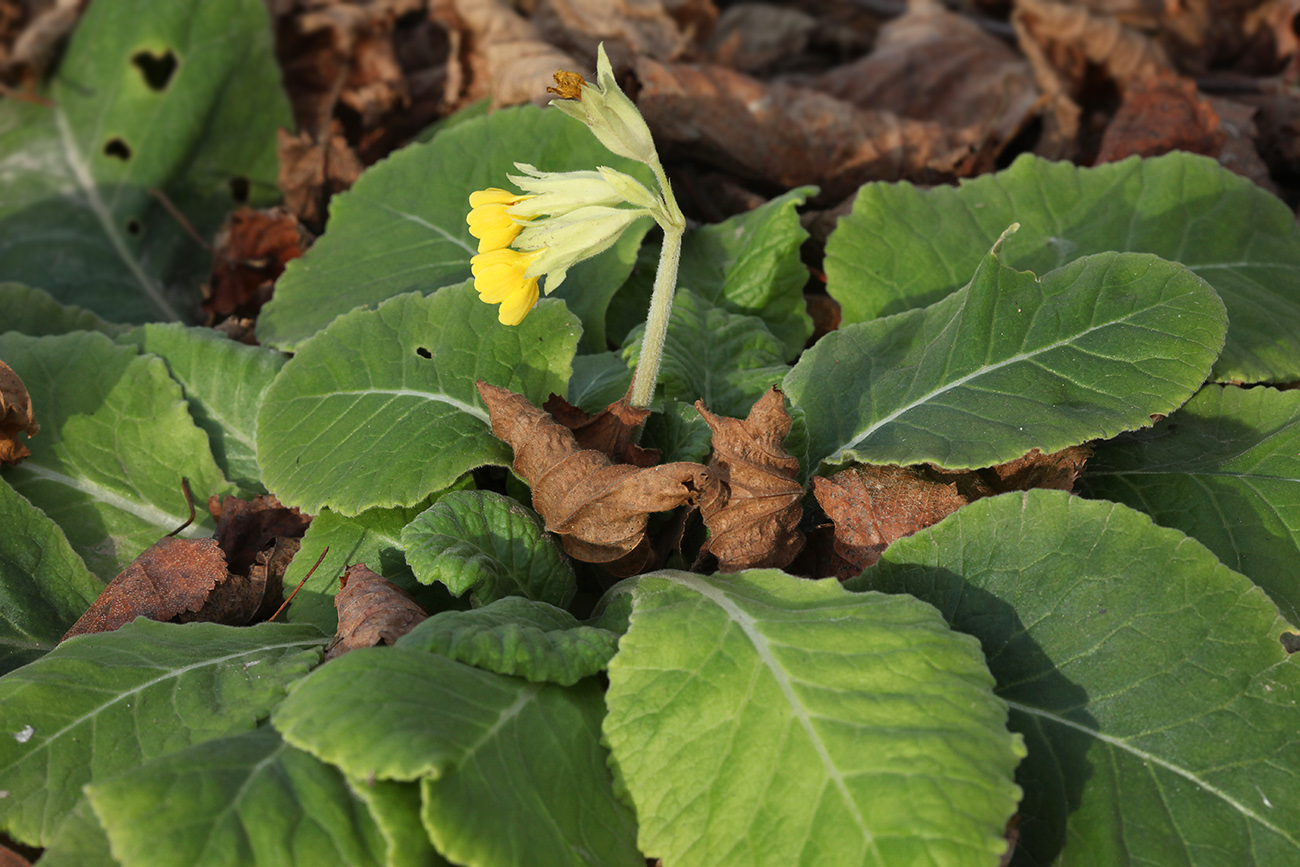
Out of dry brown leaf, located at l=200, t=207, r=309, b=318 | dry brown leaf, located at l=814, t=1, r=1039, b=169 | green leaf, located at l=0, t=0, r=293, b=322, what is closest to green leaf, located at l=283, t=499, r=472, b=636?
dry brown leaf, located at l=200, t=207, r=309, b=318

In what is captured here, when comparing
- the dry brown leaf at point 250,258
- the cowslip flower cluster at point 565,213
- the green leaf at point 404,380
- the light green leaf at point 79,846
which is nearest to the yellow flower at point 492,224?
the cowslip flower cluster at point 565,213

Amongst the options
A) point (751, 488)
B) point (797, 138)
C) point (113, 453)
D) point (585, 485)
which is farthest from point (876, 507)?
point (113, 453)

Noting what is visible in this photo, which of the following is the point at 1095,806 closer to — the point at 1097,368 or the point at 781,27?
the point at 1097,368

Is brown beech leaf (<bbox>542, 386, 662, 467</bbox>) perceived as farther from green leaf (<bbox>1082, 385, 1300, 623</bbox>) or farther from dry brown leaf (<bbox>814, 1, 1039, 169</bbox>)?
dry brown leaf (<bbox>814, 1, 1039, 169</bbox>)

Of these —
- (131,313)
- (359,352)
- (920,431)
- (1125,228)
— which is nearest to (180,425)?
(359,352)

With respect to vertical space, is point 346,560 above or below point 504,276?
below

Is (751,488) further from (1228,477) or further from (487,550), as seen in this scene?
(1228,477)
